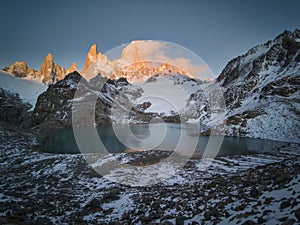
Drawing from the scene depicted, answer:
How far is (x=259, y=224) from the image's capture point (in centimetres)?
776

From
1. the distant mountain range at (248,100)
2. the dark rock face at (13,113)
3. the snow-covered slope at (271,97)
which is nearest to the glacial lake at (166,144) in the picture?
the snow-covered slope at (271,97)

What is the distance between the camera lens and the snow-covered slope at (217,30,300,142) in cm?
6700

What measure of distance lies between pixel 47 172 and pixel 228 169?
26608 mm

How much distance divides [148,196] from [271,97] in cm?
8369

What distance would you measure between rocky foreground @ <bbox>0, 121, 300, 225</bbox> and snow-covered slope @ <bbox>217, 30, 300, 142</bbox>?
138 feet

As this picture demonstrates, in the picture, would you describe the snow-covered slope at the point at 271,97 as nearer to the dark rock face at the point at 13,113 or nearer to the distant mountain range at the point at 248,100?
the distant mountain range at the point at 248,100

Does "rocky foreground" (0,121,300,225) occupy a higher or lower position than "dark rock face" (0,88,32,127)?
lower

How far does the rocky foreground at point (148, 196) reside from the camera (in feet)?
32.9

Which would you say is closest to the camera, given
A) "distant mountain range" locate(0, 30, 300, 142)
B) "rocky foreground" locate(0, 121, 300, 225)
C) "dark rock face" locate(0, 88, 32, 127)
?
"rocky foreground" locate(0, 121, 300, 225)

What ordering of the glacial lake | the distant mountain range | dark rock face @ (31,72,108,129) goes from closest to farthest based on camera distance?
the glacial lake, the distant mountain range, dark rock face @ (31,72,108,129)

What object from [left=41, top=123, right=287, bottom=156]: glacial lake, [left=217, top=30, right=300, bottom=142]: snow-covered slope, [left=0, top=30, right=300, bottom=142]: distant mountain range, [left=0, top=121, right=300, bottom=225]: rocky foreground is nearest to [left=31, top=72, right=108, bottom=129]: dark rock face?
[left=0, top=30, right=300, bottom=142]: distant mountain range

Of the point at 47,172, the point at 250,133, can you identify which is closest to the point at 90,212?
the point at 47,172

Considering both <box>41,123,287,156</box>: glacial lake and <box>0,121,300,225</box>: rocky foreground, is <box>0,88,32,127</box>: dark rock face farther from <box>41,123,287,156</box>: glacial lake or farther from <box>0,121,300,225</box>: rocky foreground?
<box>0,121,300,225</box>: rocky foreground

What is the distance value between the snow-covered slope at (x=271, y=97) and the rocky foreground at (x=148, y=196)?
138ft
